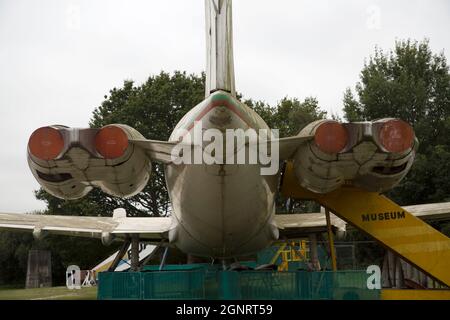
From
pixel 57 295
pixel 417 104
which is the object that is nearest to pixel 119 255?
pixel 57 295

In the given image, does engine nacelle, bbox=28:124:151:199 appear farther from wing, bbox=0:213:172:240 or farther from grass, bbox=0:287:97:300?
grass, bbox=0:287:97:300

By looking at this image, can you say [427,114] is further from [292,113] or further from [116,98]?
[116,98]

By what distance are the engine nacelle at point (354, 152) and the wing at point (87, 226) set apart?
670cm

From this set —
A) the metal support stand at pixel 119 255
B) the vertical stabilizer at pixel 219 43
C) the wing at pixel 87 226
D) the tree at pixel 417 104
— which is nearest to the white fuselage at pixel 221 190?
the vertical stabilizer at pixel 219 43

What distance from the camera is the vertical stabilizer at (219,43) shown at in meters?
7.55

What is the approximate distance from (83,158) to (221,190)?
2218 millimetres

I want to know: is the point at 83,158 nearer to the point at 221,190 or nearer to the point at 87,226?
the point at 221,190

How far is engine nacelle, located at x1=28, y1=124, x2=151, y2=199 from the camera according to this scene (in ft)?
22.5

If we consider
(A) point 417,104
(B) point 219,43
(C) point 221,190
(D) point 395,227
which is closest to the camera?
(B) point 219,43

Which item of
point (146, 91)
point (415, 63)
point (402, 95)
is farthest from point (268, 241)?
point (146, 91)

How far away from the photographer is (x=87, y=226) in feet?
52.5

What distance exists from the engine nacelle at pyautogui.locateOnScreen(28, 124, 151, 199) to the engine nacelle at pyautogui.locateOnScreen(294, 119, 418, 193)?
2.58 metres

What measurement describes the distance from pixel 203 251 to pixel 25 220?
6.64 meters

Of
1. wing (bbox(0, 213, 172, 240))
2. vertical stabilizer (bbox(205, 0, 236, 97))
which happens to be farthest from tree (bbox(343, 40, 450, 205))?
vertical stabilizer (bbox(205, 0, 236, 97))
